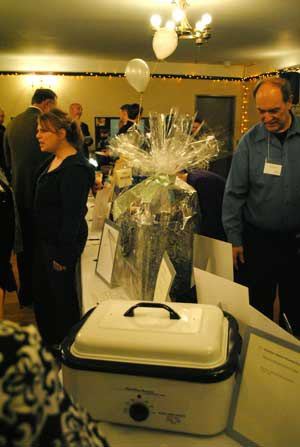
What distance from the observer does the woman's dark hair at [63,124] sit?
74.6 inches

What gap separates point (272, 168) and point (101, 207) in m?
0.93

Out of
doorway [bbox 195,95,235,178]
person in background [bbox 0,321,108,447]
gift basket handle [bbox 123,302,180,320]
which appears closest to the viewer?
person in background [bbox 0,321,108,447]

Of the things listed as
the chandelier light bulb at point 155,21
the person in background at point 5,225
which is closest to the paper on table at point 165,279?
the person in background at point 5,225

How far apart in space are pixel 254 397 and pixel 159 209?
0.63 meters

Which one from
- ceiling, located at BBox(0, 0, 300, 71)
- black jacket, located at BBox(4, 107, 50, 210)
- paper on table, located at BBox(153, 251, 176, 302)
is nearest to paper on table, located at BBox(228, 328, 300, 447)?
paper on table, located at BBox(153, 251, 176, 302)

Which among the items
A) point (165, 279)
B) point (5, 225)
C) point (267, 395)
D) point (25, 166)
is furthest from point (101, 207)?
point (267, 395)

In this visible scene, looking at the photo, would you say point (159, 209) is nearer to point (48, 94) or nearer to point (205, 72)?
point (48, 94)

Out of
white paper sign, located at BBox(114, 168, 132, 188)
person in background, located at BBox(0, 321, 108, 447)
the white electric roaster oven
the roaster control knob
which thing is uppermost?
white paper sign, located at BBox(114, 168, 132, 188)

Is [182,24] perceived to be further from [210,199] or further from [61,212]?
[61,212]

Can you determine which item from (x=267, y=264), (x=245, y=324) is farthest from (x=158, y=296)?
(x=267, y=264)

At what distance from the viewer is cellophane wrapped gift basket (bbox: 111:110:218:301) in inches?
49.1

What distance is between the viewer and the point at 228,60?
801 cm

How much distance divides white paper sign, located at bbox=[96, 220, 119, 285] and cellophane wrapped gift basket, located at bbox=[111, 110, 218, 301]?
3 cm

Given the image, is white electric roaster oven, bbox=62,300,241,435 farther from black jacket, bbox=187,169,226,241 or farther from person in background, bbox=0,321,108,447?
black jacket, bbox=187,169,226,241
